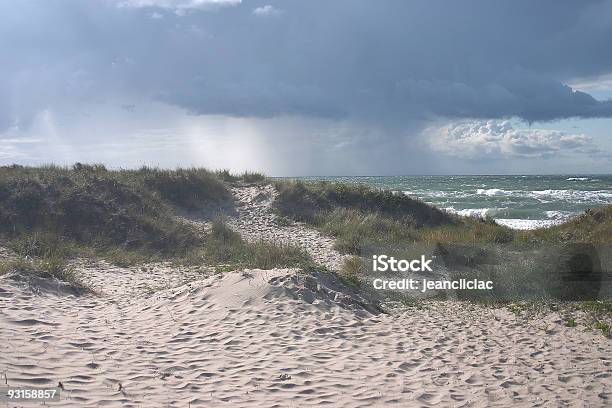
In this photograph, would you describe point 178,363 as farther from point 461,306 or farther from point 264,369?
point 461,306

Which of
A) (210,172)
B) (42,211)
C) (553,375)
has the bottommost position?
(553,375)

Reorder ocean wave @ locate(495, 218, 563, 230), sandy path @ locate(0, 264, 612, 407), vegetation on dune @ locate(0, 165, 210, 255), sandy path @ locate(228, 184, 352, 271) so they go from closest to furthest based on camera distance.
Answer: sandy path @ locate(0, 264, 612, 407), sandy path @ locate(228, 184, 352, 271), vegetation on dune @ locate(0, 165, 210, 255), ocean wave @ locate(495, 218, 563, 230)

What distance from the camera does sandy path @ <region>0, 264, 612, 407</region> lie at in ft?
17.7

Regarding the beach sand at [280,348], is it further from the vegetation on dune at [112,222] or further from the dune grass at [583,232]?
the dune grass at [583,232]

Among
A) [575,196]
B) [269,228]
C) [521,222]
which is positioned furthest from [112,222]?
[575,196]

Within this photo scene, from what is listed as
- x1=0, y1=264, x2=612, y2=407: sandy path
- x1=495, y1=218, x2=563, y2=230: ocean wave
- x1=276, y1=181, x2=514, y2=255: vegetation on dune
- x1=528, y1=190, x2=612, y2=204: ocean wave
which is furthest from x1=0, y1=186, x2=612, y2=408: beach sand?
x1=528, y1=190, x2=612, y2=204: ocean wave

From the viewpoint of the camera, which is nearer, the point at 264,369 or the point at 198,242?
the point at 264,369

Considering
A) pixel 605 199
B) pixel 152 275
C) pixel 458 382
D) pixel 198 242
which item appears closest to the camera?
pixel 458 382

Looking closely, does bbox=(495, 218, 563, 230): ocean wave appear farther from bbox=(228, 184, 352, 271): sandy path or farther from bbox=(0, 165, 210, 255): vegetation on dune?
bbox=(0, 165, 210, 255): vegetation on dune

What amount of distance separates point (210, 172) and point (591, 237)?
17.0 meters

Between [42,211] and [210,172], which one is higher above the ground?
[210,172]

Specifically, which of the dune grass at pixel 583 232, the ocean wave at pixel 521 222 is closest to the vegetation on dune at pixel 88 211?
the dune grass at pixel 583 232

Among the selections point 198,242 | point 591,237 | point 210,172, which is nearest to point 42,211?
point 198,242

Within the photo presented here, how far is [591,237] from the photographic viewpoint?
15055mm
